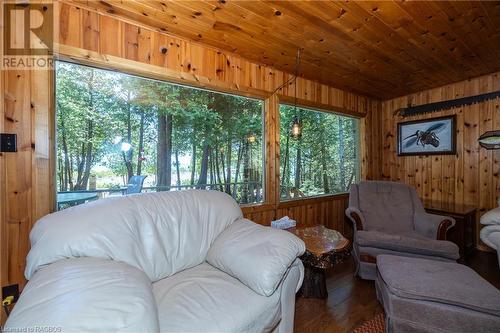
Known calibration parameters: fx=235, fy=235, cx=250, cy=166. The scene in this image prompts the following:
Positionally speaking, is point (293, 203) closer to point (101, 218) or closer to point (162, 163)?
point (162, 163)

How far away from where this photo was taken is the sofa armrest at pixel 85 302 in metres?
0.75

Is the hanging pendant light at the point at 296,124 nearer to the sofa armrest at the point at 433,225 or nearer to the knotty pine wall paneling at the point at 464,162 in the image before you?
the sofa armrest at the point at 433,225

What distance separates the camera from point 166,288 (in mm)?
1306

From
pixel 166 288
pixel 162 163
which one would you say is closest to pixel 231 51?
pixel 162 163

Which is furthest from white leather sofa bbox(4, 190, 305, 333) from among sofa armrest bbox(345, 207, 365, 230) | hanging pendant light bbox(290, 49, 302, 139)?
sofa armrest bbox(345, 207, 365, 230)

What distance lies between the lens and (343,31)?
2.02 meters

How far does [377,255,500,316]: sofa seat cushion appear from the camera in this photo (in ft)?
4.15

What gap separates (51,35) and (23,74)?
1.08 feet

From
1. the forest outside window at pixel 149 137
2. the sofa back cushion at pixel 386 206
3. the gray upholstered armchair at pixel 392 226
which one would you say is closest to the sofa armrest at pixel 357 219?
the gray upholstered armchair at pixel 392 226

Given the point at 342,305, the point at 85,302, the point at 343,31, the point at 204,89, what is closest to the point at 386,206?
the point at 342,305

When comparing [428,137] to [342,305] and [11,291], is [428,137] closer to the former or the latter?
[342,305]

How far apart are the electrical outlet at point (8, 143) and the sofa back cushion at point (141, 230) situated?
0.53 m

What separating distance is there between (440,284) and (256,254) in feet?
3.65

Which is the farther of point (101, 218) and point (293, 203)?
point (293, 203)
